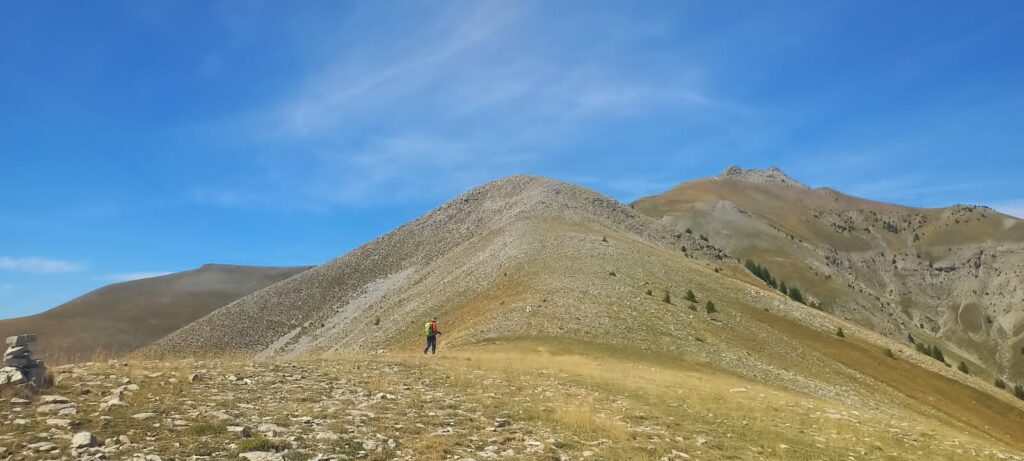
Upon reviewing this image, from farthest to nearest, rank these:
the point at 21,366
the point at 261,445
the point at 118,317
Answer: the point at 118,317 → the point at 21,366 → the point at 261,445

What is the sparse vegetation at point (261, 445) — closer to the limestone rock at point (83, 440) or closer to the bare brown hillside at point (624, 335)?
the limestone rock at point (83, 440)

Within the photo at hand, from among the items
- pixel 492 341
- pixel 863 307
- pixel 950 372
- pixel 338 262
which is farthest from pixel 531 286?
pixel 863 307

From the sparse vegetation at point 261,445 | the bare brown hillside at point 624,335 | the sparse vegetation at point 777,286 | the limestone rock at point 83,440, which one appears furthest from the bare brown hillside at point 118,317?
the sparse vegetation at point 261,445

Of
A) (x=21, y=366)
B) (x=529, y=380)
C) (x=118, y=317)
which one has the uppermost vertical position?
(x=118, y=317)

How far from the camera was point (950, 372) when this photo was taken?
56250mm

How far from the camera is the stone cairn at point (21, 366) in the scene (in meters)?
14.9

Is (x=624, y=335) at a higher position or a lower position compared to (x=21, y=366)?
lower

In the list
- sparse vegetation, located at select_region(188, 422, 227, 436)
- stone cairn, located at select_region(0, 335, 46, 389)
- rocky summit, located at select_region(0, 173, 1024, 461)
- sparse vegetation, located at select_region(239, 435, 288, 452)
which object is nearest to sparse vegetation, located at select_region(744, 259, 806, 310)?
rocky summit, located at select_region(0, 173, 1024, 461)

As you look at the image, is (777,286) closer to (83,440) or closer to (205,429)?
(205,429)

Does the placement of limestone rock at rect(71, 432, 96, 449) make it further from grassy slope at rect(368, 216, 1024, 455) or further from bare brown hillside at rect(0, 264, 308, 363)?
bare brown hillside at rect(0, 264, 308, 363)

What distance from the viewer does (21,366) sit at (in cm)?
1528

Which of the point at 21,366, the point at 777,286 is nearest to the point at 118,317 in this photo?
the point at 777,286

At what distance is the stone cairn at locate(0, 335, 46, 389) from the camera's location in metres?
14.9

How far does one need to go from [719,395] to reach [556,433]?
12.0m
